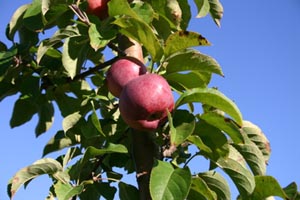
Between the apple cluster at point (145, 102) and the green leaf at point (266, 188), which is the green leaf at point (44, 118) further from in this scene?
the green leaf at point (266, 188)

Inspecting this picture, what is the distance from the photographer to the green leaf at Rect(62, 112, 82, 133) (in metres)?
1.46

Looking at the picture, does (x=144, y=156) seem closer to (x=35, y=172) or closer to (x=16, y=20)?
(x=35, y=172)

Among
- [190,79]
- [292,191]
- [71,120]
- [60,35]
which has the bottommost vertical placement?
[292,191]

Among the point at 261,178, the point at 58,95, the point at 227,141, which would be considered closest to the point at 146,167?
the point at 227,141

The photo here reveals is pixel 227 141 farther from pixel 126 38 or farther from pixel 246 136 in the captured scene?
pixel 126 38

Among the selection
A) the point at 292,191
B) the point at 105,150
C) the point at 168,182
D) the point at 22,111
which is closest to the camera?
the point at 168,182

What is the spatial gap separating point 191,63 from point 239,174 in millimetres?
313

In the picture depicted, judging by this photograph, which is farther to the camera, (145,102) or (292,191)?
(292,191)

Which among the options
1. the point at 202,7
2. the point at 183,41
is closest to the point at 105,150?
the point at 183,41

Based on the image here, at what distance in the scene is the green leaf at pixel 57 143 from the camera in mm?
1570

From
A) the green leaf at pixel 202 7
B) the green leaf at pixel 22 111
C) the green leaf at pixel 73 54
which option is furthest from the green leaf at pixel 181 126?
the green leaf at pixel 22 111

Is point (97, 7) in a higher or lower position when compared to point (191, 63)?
higher

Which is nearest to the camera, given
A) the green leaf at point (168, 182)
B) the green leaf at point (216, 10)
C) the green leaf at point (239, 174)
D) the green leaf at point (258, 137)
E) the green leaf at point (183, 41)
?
the green leaf at point (168, 182)

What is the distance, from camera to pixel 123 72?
1.24m
